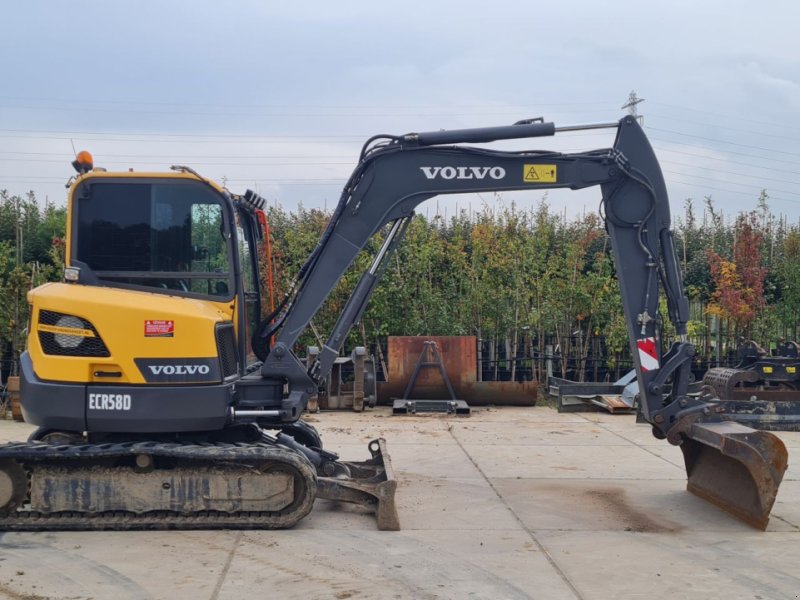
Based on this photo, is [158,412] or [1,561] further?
[158,412]

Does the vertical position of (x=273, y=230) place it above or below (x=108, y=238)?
above

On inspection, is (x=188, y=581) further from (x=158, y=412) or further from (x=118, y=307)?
(x=118, y=307)

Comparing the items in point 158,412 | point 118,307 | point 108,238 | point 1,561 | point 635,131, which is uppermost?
point 635,131

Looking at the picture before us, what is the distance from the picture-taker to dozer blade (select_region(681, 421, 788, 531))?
23.4 feet

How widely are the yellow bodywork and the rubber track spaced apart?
1.84 ft

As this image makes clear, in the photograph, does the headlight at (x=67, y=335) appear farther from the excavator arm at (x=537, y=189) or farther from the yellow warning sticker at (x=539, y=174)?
the yellow warning sticker at (x=539, y=174)

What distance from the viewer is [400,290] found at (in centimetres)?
1741

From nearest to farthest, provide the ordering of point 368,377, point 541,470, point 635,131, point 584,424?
point 635,131
point 541,470
point 584,424
point 368,377

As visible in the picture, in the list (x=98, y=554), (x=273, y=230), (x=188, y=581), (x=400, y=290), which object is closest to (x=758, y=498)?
(x=188, y=581)

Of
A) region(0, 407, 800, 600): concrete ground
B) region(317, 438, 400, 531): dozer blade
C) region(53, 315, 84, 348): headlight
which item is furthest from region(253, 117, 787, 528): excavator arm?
region(53, 315, 84, 348): headlight

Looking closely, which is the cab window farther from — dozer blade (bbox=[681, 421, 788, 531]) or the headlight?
dozer blade (bbox=[681, 421, 788, 531])

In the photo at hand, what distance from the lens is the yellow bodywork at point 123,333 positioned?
6.75 metres

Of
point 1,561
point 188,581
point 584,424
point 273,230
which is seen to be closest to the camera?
point 188,581

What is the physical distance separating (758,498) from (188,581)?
4724 millimetres
